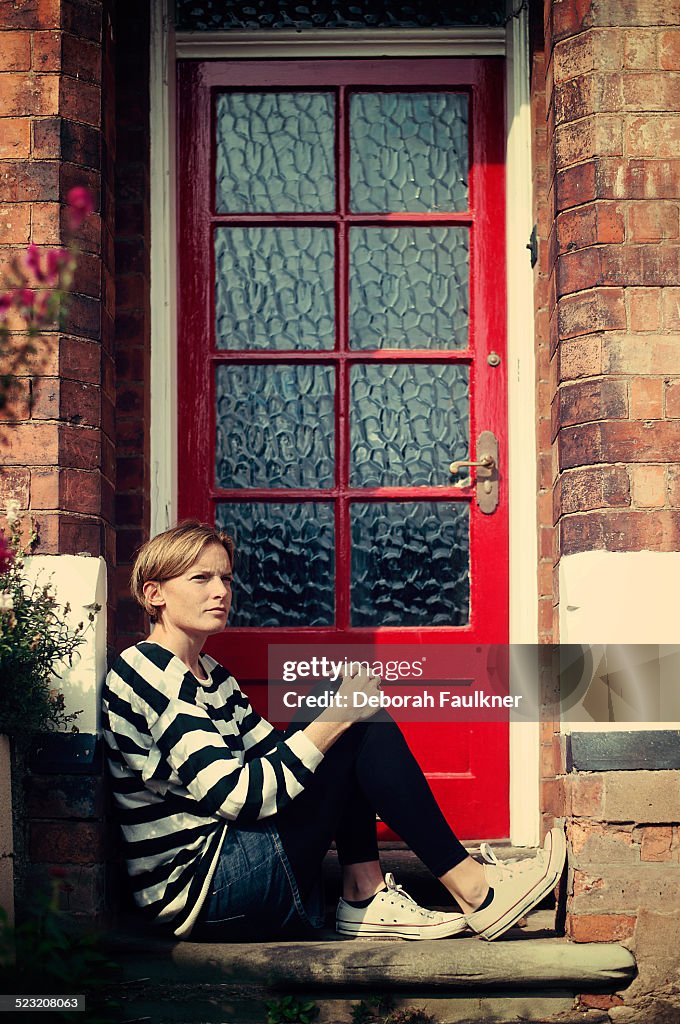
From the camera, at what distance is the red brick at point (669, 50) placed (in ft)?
10.8

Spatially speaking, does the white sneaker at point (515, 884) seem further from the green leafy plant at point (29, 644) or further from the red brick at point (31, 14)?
the red brick at point (31, 14)

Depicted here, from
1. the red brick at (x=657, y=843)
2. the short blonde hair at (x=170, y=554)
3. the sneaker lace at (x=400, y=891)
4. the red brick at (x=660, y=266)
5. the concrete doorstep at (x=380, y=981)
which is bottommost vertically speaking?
the concrete doorstep at (x=380, y=981)

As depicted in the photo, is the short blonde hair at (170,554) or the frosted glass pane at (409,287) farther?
the frosted glass pane at (409,287)

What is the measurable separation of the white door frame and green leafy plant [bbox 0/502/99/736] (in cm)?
68

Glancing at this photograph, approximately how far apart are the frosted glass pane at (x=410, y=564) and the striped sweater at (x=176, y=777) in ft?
2.70

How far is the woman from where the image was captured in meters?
3.01

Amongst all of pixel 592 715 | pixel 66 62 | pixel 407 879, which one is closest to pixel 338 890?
pixel 407 879

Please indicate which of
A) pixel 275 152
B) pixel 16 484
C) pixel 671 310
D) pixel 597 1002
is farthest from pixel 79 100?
pixel 597 1002

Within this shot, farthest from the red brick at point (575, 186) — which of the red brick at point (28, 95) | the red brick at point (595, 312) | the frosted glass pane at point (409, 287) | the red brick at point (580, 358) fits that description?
the red brick at point (28, 95)

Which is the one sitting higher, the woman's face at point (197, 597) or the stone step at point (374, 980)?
the woman's face at point (197, 597)

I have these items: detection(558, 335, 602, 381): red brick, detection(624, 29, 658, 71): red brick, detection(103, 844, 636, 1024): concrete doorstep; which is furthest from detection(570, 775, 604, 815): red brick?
detection(624, 29, 658, 71): red brick

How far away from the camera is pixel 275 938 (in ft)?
10.3

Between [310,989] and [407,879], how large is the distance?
0.64 metres

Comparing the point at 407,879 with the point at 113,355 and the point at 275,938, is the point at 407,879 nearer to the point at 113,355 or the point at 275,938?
the point at 275,938
